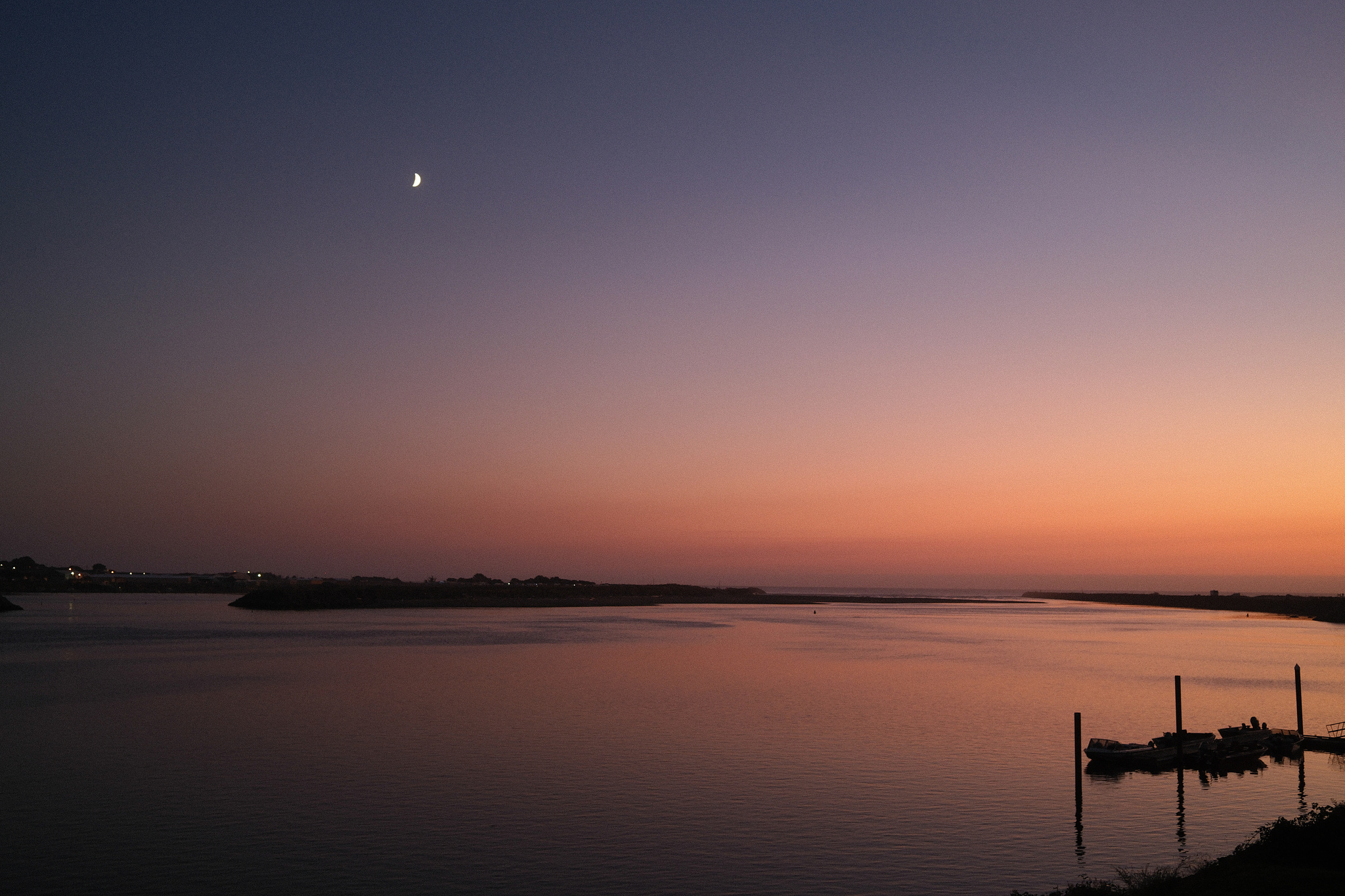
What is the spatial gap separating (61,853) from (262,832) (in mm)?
4019

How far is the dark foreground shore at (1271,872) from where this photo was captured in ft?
49.3

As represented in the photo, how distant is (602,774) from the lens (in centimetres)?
2884

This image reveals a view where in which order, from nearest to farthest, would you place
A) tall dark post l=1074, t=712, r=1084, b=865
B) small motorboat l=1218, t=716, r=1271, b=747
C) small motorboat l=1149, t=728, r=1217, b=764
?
tall dark post l=1074, t=712, r=1084, b=865
small motorboat l=1149, t=728, r=1217, b=764
small motorboat l=1218, t=716, r=1271, b=747

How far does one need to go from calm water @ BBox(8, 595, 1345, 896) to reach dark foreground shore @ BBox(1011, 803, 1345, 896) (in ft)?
9.50

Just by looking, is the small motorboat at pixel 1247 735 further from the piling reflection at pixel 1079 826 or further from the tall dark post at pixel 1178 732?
the piling reflection at pixel 1079 826

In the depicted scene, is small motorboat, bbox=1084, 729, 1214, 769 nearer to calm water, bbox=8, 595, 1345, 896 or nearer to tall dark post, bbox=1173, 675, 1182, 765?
tall dark post, bbox=1173, 675, 1182, 765

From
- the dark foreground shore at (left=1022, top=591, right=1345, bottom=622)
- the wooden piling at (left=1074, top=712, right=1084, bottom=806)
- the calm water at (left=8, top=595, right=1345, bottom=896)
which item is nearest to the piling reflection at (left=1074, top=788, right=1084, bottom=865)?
the wooden piling at (left=1074, top=712, right=1084, bottom=806)

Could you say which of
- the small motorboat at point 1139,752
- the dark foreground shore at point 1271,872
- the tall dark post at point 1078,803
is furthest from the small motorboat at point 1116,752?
the dark foreground shore at point 1271,872

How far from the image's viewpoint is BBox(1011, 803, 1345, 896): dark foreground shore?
15.0 m

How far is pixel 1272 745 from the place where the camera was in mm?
34125

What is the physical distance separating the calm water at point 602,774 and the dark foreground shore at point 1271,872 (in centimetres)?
290

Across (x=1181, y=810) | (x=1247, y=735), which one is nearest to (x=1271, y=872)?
(x=1181, y=810)

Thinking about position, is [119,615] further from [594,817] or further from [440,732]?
[594,817]

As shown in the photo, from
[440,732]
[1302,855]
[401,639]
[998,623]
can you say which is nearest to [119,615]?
[401,639]
